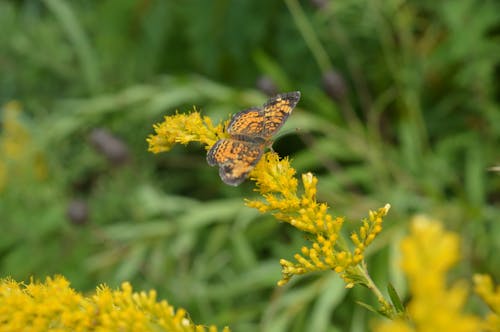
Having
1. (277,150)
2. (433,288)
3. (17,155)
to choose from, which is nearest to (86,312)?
(433,288)

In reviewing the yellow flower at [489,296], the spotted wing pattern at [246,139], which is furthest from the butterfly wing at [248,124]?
the yellow flower at [489,296]

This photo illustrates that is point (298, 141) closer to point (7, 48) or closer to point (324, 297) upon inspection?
point (324, 297)

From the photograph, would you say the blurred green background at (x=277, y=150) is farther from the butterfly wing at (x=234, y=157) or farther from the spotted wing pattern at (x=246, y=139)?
the butterfly wing at (x=234, y=157)

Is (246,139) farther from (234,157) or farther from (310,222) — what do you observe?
(310,222)

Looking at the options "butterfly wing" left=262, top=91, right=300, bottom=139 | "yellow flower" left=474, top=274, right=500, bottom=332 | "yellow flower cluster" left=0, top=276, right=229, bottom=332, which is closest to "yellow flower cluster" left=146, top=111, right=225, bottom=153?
"butterfly wing" left=262, top=91, right=300, bottom=139

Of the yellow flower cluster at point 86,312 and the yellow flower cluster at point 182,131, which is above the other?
the yellow flower cluster at point 182,131

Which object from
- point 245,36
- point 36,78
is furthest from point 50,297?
point 36,78
